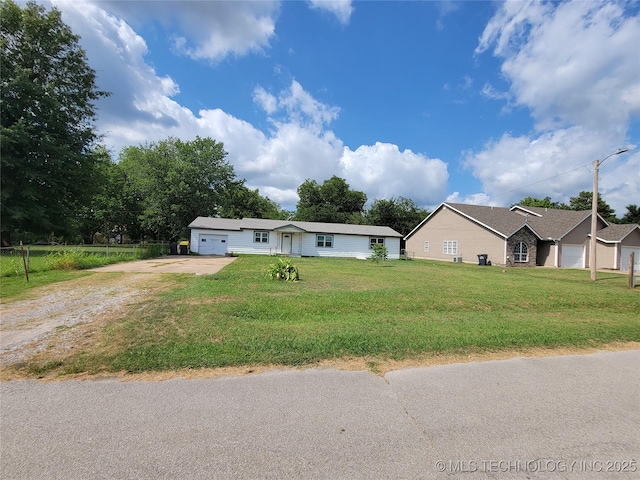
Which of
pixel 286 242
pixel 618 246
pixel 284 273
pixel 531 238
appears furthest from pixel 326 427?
pixel 618 246

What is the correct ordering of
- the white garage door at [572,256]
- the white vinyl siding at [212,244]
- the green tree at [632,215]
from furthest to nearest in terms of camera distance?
A: the green tree at [632,215], the white vinyl siding at [212,244], the white garage door at [572,256]

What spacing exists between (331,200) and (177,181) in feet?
80.5

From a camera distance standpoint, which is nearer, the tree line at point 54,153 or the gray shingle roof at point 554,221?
the tree line at point 54,153

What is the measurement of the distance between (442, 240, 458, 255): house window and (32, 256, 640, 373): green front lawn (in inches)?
796

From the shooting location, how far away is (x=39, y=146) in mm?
21062

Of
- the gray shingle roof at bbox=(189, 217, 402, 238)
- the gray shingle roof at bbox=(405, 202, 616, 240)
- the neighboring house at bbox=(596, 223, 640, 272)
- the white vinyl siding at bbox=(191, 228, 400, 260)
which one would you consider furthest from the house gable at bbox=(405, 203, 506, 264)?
the neighboring house at bbox=(596, 223, 640, 272)

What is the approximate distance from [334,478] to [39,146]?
28717 mm

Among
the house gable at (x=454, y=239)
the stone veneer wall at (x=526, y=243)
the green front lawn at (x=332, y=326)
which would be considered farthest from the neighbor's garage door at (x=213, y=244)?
the stone veneer wall at (x=526, y=243)

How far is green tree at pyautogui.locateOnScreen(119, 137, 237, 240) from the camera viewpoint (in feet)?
113

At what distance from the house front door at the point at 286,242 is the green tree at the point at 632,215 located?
4692cm

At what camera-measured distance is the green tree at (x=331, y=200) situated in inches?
1876

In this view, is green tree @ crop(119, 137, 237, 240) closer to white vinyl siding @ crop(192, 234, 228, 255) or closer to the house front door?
white vinyl siding @ crop(192, 234, 228, 255)

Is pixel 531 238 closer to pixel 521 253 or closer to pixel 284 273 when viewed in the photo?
pixel 521 253

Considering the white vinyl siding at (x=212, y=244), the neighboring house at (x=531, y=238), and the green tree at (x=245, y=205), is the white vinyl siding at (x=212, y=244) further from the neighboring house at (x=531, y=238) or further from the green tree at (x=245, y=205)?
the neighboring house at (x=531, y=238)
